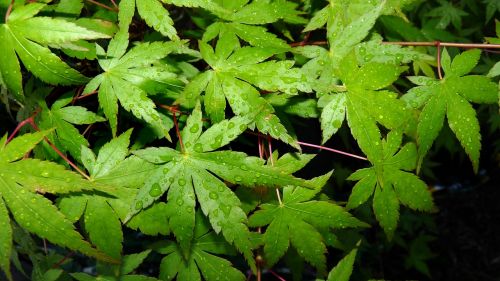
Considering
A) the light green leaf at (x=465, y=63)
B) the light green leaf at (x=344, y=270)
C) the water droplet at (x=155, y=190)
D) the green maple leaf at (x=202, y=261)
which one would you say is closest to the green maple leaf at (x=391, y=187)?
the light green leaf at (x=344, y=270)

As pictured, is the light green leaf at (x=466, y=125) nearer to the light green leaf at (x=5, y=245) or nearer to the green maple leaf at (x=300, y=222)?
the green maple leaf at (x=300, y=222)

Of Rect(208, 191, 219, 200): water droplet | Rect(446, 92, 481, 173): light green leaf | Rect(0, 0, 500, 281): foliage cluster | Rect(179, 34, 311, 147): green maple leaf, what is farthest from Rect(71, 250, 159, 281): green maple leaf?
Rect(446, 92, 481, 173): light green leaf

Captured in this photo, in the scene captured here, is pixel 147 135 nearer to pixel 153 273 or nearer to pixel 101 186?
pixel 101 186

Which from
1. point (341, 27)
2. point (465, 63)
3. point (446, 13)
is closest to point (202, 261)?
point (341, 27)

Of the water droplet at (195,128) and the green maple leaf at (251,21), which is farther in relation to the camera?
the green maple leaf at (251,21)

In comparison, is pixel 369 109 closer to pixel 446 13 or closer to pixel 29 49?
pixel 29 49

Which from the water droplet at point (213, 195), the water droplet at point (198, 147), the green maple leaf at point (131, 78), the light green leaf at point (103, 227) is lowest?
the light green leaf at point (103, 227)
